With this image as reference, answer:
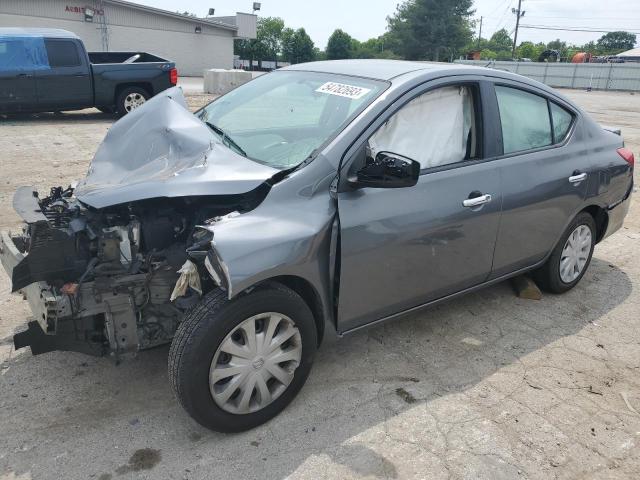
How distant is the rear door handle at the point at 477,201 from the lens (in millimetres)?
3207

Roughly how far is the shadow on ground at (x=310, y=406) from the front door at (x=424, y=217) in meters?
0.42

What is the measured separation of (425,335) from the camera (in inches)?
144

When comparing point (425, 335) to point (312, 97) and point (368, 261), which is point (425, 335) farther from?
point (312, 97)

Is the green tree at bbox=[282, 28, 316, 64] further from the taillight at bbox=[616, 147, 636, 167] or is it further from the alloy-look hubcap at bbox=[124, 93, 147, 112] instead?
the taillight at bbox=[616, 147, 636, 167]

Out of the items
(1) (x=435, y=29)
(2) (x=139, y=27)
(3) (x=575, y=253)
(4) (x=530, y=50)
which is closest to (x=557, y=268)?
(3) (x=575, y=253)

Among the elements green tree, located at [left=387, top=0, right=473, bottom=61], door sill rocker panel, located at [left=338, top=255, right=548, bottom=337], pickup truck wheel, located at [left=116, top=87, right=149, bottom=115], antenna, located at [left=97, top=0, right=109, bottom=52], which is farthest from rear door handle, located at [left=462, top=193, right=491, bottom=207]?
green tree, located at [left=387, top=0, right=473, bottom=61]

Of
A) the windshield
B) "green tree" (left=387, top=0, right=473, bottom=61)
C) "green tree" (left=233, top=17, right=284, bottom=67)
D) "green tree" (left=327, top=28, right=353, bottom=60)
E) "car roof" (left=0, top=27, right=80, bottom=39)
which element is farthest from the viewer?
"green tree" (left=327, top=28, right=353, bottom=60)

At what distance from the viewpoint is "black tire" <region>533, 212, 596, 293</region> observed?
13.5 feet

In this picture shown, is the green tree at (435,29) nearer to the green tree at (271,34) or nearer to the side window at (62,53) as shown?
the green tree at (271,34)

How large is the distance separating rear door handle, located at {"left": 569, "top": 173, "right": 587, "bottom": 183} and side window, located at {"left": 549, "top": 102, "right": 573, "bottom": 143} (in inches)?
11.1

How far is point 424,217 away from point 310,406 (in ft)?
3.98

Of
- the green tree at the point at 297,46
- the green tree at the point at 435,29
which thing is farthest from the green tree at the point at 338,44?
the green tree at the point at 435,29

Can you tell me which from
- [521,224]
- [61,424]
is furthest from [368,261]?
[61,424]

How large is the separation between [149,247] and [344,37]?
271 feet
